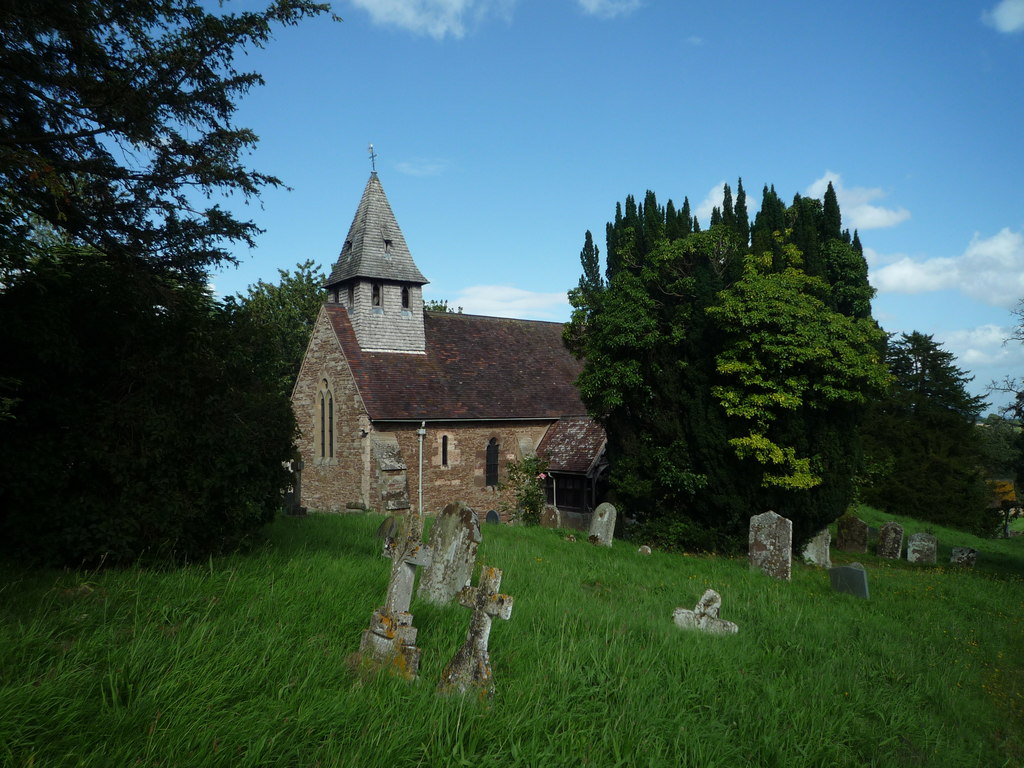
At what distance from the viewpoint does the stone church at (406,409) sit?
22938 millimetres

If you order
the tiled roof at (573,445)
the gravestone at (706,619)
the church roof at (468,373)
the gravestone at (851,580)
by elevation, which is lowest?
the gravestone at (851,580)

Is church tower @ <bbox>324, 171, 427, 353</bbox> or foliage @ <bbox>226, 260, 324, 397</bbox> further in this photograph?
foliage @ <bbox>226, 260, 324, 397</bbox>

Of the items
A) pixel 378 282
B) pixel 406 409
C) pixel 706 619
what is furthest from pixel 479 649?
pixel 378 282

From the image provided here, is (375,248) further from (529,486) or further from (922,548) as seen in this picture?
(922,548)

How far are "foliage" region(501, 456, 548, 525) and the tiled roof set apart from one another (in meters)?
0.66

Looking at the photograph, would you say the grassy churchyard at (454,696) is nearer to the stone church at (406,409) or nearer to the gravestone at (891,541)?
the gravestone at (891,541)

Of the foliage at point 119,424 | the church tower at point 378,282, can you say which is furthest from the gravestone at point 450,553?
the church tower at point 378,282

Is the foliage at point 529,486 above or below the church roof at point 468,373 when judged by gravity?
below

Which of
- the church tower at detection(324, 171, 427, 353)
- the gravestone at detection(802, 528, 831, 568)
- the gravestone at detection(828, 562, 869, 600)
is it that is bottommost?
the gravestone at detection(802, 528, 831, 568)

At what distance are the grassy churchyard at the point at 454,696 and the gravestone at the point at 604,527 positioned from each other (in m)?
6.38

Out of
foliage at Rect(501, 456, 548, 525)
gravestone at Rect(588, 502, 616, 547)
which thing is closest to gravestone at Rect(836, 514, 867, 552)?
gravestone at Rect(588, 502, 616, 547)

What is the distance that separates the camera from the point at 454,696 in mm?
4539

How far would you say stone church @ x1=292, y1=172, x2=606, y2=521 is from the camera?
22.9m

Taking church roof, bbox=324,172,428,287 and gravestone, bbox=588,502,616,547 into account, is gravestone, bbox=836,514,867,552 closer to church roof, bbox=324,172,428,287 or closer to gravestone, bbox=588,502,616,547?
gravestone, bbox=588,502,616,547
